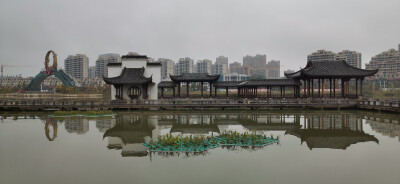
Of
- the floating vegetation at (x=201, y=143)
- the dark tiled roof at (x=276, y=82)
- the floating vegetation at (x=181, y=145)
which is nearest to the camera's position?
the floating vegetation at (x=181, y=145)

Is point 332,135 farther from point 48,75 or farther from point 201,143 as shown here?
point 48,75

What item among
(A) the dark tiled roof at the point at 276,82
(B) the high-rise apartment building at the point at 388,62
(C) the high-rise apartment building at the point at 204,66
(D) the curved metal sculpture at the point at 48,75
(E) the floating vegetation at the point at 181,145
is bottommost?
(E) the floating vegetation at the point at 181,145

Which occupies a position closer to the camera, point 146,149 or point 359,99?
point 146,149

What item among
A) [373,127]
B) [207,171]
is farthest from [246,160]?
[373,127]

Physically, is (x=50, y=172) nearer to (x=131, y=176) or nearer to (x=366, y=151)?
(x=131, y=176)

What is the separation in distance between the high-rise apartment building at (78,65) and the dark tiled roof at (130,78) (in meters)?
149

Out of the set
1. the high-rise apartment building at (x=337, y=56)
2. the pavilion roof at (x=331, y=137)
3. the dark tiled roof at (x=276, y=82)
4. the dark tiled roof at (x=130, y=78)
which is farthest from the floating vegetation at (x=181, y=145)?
the high-rise apartment building at (x=337, y=56)

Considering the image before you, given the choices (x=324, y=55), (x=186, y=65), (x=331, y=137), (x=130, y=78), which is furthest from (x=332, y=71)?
(x=186, y=65)

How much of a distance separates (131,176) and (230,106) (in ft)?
98.5

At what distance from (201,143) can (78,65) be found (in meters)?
185

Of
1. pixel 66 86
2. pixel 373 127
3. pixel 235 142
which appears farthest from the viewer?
pixel 66 86

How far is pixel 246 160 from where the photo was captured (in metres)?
13.4

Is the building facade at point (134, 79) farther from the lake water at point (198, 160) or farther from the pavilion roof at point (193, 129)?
the lake water at point (198, 160)

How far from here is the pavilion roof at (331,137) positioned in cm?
1712
